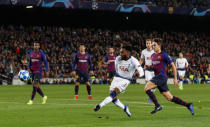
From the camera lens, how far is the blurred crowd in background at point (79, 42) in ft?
147

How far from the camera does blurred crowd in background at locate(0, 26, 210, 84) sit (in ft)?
147

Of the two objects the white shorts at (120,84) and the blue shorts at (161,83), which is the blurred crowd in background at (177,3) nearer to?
the blue shorts at (161,83)

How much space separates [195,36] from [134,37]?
1059cm

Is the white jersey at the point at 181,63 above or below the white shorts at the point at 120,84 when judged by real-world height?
below

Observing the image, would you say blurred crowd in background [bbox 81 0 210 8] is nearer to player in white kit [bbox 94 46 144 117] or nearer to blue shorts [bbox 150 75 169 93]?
blue shorts [bbox 150 75 169 93]

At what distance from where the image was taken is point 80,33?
54.5m

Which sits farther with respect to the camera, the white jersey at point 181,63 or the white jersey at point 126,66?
the white jersey at point 181,63

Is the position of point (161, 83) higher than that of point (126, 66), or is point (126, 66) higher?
point (126, 66)

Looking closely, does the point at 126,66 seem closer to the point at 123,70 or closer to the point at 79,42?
the point at 123,70

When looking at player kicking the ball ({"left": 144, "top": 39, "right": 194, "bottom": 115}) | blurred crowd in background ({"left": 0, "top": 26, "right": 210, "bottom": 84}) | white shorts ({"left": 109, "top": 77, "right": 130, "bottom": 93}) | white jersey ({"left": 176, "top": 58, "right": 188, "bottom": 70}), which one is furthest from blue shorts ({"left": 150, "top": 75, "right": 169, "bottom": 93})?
blurred crowd in background ({"left": 0, "top": 26, "right": 210, "bottom": 84})

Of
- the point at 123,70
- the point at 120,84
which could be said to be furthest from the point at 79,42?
the point at 120,84

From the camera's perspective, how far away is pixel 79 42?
51.4 metres

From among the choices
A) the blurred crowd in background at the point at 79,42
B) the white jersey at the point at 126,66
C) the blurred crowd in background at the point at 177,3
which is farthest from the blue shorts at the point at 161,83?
the blurred crowd in background at the point at 177,3

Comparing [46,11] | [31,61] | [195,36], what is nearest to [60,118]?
[31,61]
